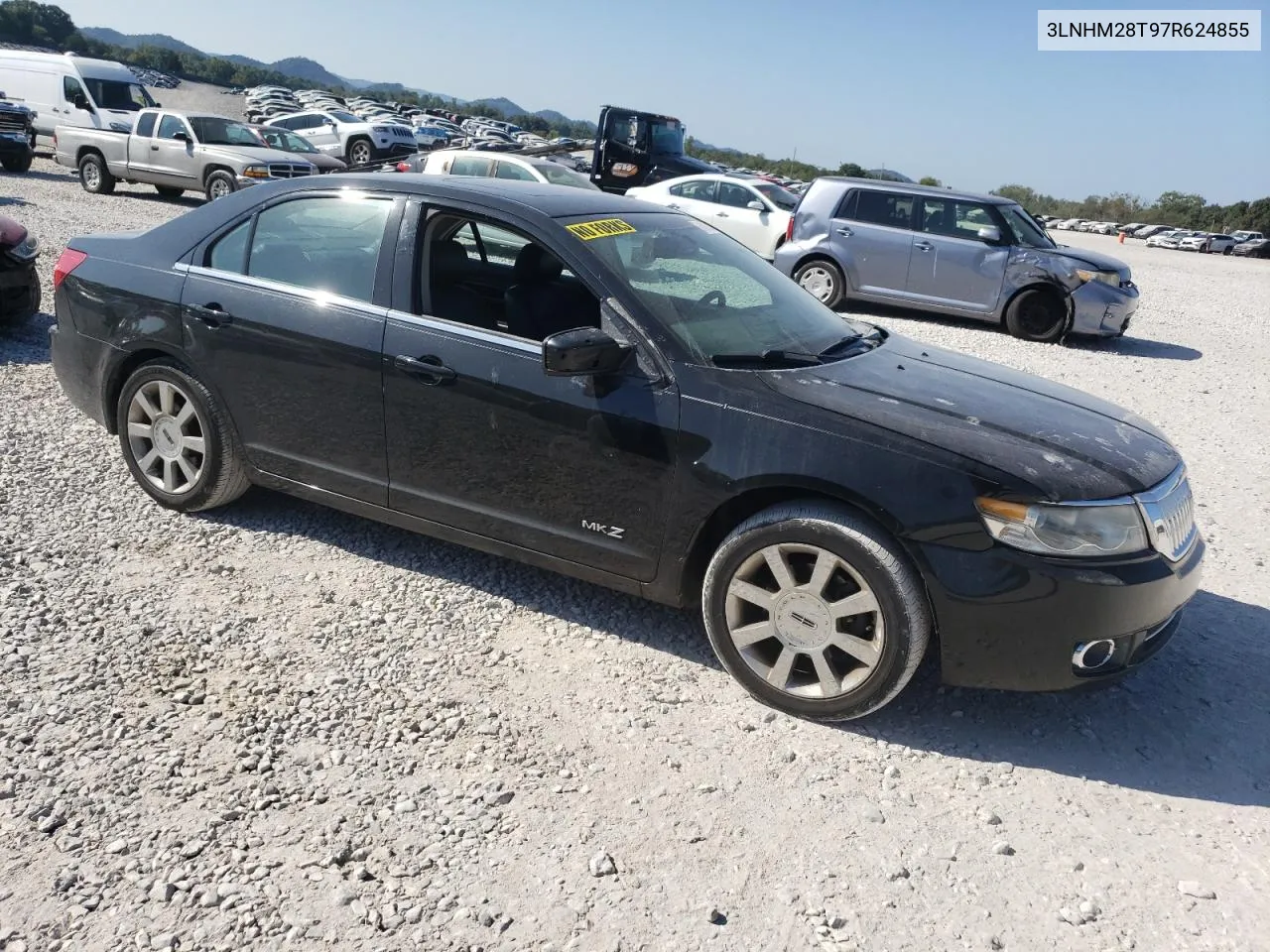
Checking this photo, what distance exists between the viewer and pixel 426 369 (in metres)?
3.73

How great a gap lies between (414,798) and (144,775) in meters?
0.80

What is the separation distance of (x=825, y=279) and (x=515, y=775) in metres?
10.3

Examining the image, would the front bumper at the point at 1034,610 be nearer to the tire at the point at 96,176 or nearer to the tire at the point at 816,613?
the tire at the point at 816,613

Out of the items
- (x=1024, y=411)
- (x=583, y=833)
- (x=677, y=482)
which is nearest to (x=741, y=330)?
(x=677, y=482)

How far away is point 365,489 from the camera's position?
402cm

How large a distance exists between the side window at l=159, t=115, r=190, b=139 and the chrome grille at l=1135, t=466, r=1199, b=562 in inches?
716

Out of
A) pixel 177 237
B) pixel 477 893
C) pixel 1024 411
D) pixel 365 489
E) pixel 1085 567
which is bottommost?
pixel 477 893

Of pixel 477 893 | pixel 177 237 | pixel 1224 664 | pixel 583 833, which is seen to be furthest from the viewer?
pixel 177 237

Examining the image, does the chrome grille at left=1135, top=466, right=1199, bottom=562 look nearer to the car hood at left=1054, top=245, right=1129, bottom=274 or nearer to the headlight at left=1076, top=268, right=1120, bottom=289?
the headlight at left=1076, top=268, right=1120, bottom=289

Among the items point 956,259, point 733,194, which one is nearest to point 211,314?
point 956,259

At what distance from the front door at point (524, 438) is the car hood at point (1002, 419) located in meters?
0.53

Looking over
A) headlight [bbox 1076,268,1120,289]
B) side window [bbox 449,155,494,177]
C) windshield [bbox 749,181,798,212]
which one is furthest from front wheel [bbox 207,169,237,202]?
headlight [bbox 1076,268,1120,289]

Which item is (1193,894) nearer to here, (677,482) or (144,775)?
(677,482)

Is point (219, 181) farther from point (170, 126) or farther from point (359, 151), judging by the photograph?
point (359, 151)
